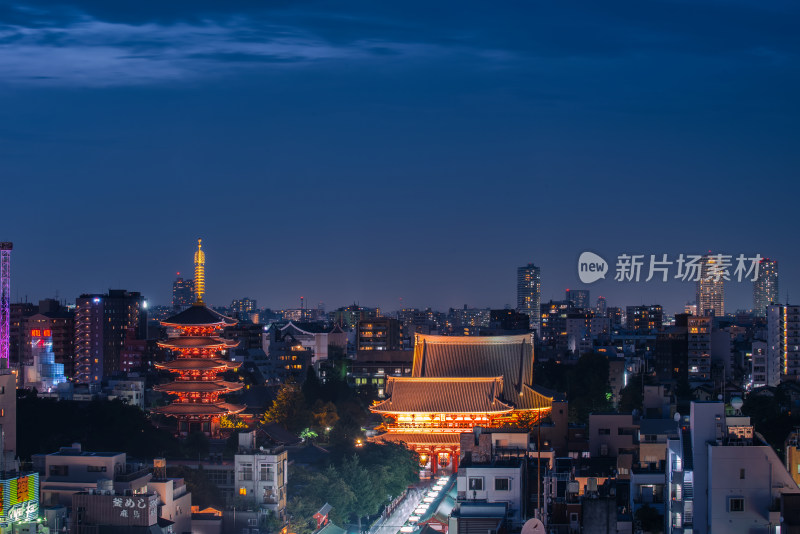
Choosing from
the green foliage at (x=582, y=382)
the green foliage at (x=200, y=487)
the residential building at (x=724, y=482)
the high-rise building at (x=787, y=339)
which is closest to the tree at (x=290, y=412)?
the green foliage at (x=582, y=382)

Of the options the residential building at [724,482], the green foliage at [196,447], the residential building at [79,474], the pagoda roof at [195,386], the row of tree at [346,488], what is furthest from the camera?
the pagoda roof at [195,386]

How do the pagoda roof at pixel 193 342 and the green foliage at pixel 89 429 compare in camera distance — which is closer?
the green foliage at pixel 89 429

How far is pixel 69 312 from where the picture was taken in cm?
9738

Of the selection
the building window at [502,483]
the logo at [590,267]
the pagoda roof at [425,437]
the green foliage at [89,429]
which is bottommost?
the pagoda roof at [425,437]

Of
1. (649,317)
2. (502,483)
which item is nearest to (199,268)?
(502,483)

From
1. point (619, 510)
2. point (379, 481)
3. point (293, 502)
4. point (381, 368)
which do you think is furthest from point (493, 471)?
point (381, 368)

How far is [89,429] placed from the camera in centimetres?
4831

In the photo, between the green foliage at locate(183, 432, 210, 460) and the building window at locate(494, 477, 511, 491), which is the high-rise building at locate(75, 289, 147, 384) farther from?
the building window at locate(494, 477, 511, 491)

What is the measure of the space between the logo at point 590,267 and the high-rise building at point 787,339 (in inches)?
1193

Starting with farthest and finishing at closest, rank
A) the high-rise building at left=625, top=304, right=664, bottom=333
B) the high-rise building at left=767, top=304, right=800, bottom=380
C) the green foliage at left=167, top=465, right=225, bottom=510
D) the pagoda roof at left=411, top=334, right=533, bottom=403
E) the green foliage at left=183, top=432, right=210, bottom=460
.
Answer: the high-rise building at left=625, top=304, right=664, bottom=333, the high-rise building at left=767, top=304, right=800, bottom=380, the pagoda roof at left=411, top=334, right=533, bottom=403, the green foliage at left=183, top=432, right=210, bottom=460, the green foliage at left=167, top=465, right=225, bottom=510

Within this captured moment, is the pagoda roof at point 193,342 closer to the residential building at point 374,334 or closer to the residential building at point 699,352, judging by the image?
the residential building at point 699,352

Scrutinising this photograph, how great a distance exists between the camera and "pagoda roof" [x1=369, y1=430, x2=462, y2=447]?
180 ft

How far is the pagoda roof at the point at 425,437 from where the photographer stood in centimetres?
5497

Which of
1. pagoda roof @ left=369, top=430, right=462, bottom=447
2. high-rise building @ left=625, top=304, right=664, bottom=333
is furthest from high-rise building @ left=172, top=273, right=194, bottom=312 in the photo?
pagoda roof @ left=369, top=430, right=462, bottom=447
